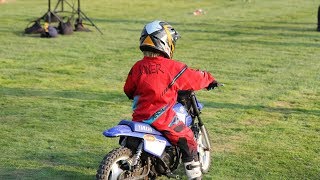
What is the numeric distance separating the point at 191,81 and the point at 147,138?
0.67 meters

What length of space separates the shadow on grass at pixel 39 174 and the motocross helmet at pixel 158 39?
1484 millimetres

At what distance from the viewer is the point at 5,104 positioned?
962cm

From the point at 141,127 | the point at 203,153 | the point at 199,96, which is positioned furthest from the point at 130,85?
the point at 199,96

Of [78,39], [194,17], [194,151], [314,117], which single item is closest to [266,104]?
[314,117]

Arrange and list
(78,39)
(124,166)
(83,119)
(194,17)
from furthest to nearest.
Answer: (194,17) < (78,39) < (83,119) < (124,166)

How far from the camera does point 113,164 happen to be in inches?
213

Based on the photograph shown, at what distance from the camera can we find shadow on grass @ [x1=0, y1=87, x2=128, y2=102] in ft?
33.3

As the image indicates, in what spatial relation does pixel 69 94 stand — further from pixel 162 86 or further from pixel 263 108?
pixel 162 86

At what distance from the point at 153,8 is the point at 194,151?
69.9 ft

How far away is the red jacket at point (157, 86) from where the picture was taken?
5.67 metres

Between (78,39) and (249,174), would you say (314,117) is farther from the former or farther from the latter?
(78,39)

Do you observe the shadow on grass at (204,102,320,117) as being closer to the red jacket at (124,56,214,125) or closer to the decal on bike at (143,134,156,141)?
the red jacket at (124,56,214,125)

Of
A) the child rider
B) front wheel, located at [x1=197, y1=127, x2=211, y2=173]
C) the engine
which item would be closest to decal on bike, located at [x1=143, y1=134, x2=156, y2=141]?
the child rider

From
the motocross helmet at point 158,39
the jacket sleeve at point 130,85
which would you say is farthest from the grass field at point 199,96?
the motocross helmet at point 158,39
